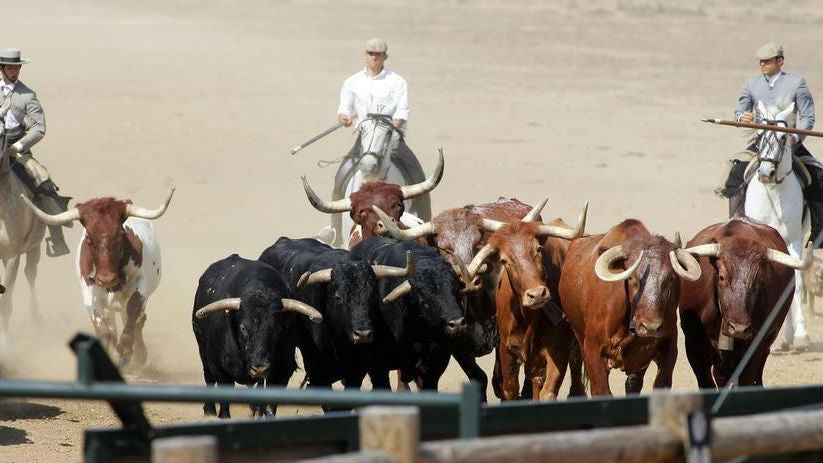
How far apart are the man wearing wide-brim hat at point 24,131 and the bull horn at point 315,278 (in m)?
5.17

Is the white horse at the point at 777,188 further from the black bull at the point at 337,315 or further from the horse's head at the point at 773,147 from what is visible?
the black bull at the point at 337,315

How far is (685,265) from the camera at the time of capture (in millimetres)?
10562

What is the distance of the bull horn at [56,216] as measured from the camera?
13805 mm

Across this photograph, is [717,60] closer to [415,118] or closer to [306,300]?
[415,118]

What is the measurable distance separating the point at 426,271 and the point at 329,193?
43.4ft

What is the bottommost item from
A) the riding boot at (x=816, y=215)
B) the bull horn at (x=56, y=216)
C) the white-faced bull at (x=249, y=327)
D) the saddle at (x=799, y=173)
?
the white-faced bull at (x=249, y=327)

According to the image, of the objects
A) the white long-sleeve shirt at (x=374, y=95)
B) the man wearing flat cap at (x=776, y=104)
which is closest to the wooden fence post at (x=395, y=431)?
the man wearing flat cap at (x=776, y=104)

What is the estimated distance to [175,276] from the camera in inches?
744

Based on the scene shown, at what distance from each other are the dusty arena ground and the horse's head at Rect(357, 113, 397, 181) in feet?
6.40

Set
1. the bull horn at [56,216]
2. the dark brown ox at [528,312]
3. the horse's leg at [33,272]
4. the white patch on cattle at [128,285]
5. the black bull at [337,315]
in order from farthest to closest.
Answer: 1. the horse's leg at [33,272]
2. the white patch on cattle at [128,285]
3. the bull horn at [56,216]
4. the dark brown ox at [528,312]
5. the black bull at [337,315]

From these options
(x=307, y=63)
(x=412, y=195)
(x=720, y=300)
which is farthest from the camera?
(x=307, y=63)

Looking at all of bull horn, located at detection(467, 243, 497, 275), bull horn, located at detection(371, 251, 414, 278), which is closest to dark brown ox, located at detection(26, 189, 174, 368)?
bull horn, located at detection(371, 251, 414, 278)

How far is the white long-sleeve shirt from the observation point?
15.8m

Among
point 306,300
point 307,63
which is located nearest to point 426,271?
point 306,300
